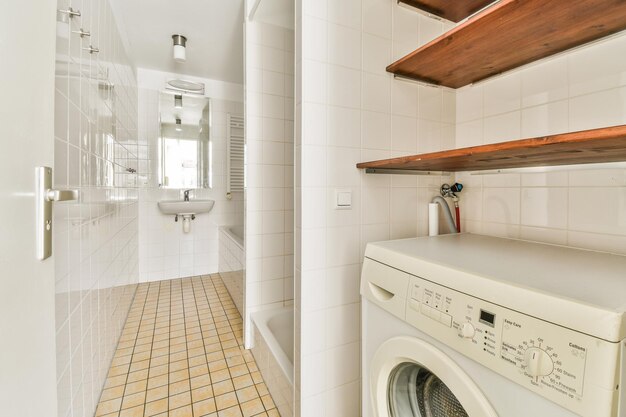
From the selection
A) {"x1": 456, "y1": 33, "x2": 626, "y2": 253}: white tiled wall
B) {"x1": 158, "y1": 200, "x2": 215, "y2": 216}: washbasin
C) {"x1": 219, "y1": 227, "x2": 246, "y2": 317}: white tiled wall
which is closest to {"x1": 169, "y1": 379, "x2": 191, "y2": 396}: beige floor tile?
{"x1": 219, "y1": 227, "x2": 246, "y2": 317}: white tiled wall

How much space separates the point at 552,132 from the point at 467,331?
0.93 meters

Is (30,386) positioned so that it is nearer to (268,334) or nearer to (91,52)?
(268,334)

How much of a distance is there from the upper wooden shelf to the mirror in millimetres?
2657

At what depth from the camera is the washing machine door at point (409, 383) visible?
736mm

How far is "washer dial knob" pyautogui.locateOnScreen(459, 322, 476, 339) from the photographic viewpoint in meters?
0.62

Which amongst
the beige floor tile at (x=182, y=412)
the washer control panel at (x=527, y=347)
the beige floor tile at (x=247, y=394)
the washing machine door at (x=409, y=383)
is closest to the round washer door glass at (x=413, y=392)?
the washing machine door at (x=409, y=383)

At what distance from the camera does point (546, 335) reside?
0.51 meters

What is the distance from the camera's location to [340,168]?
1124 millimetres

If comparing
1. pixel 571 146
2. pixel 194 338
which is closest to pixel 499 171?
pixel 571 146

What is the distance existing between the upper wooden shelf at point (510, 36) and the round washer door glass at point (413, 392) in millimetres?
1033

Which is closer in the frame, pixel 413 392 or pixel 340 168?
pixel 413 392

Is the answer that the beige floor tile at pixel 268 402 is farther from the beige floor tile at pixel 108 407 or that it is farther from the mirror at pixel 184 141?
the mirror at pixel 184 141

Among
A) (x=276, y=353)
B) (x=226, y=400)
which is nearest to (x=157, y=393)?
(x=226, y=400)

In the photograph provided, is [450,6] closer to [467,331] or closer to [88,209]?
[467,331]
